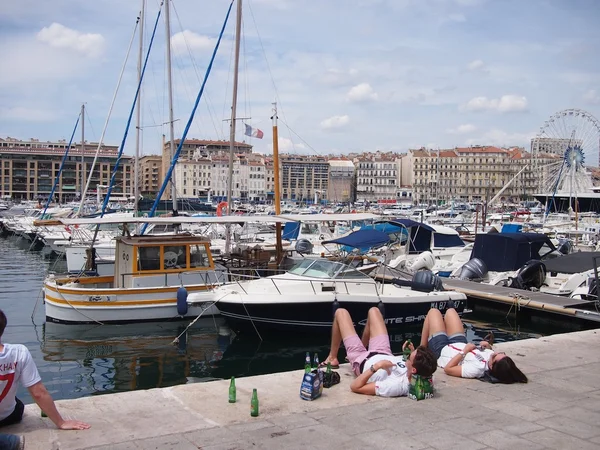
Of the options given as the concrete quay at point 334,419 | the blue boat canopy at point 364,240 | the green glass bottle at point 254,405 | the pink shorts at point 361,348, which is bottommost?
the concrete quay at point 334,419

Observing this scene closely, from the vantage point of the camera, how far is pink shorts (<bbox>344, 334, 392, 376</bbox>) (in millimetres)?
8570

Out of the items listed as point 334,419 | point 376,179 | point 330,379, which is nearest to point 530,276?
point 330,379

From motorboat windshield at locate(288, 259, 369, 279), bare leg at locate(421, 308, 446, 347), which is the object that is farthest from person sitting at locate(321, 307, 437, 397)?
motorboat windshield at locate(288, 259, 369, 279)

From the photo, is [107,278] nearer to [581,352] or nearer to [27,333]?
[27,333]

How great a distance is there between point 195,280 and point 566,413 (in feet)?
39.4

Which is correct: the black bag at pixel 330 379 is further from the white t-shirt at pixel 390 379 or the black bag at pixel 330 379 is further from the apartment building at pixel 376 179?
the apartment building at pixel 376 179

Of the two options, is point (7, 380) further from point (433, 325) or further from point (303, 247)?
point (303, 247)

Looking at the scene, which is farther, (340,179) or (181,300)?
(340,179)

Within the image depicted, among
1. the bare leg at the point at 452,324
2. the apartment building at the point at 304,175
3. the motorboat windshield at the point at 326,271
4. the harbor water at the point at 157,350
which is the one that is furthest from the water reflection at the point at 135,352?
Answer: the apartment building at the point at 304,175

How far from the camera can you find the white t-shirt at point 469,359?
29.3 feet

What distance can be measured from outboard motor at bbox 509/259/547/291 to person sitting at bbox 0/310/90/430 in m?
19.8

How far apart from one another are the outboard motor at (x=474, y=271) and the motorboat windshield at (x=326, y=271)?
10.4 meters

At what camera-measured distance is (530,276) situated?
913 inches

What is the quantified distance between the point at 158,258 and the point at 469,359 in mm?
10740
